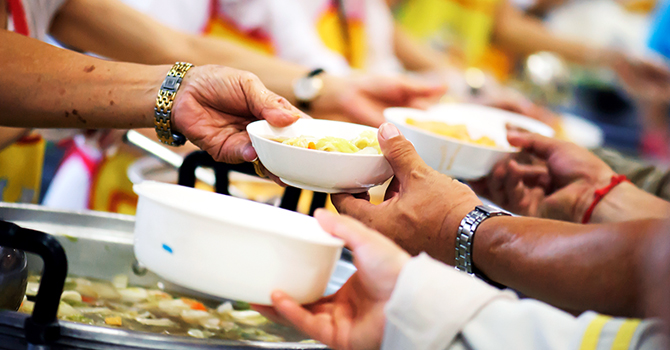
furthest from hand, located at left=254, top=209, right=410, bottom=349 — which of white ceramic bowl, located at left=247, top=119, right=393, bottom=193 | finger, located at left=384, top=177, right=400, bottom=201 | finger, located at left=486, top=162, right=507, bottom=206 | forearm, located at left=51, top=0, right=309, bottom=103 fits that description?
forearm, located at left=51, top=0, right=309, bottom=103

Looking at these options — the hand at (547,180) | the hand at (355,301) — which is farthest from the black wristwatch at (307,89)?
the hand at (355,301)

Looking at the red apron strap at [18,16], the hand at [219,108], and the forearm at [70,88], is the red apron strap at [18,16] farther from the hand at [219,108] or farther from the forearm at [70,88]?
the hand at [219,108]

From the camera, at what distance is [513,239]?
2.36 feet

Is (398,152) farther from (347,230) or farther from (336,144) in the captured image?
(347,230)

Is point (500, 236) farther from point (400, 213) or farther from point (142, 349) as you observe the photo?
point (142, 349)

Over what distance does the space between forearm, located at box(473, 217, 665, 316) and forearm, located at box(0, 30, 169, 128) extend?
0.65 metres

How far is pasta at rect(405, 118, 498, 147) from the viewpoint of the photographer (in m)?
1.05

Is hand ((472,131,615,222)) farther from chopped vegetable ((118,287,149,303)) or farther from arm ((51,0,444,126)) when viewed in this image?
chopped vegetable ((118,287,149,303))

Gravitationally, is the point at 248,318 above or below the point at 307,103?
below

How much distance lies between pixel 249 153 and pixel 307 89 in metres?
0.65

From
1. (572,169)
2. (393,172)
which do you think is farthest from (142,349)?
(572,169)

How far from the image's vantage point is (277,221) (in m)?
0.68

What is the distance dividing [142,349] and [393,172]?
1.44 ft

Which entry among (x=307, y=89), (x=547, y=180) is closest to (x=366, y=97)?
(x=307, y=89)
